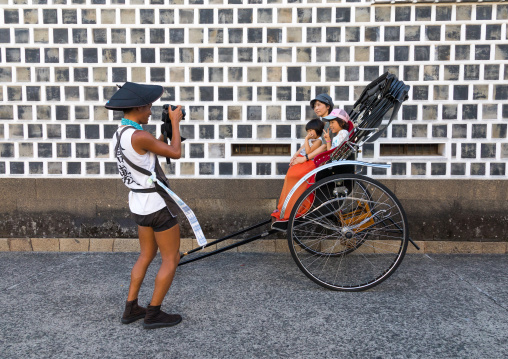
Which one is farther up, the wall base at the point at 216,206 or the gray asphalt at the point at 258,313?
the wall base at the point at 216,206

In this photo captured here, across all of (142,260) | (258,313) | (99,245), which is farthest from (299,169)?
(99,245)

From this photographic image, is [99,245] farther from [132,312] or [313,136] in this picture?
[313,136]

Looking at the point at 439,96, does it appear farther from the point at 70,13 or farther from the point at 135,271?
the point at 70,13

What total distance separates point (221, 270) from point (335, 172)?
1600 millimetres

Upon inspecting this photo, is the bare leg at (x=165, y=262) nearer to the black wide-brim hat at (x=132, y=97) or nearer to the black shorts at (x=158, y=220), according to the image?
the black shorts at (x=158, y=220)

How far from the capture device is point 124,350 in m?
2.79

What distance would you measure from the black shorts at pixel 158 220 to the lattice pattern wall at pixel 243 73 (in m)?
2.28

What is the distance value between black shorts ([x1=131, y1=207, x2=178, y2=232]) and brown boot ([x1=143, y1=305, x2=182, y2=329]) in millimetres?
587

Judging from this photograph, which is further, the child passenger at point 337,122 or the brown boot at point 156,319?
the child passenger at point 337,122

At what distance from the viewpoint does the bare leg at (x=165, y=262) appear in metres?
3.10

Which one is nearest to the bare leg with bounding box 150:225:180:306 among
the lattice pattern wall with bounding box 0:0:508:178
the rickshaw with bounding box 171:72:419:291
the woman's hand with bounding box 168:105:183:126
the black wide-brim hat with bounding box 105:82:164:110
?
the rickshaw with bounding box 171:72:419:291

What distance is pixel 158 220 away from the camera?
308cm

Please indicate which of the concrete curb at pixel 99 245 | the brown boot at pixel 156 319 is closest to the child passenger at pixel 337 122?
Result: the concrete curb at pixel 99 245

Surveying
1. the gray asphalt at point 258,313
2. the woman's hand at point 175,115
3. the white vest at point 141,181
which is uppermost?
the woman's hand at point 175,115
